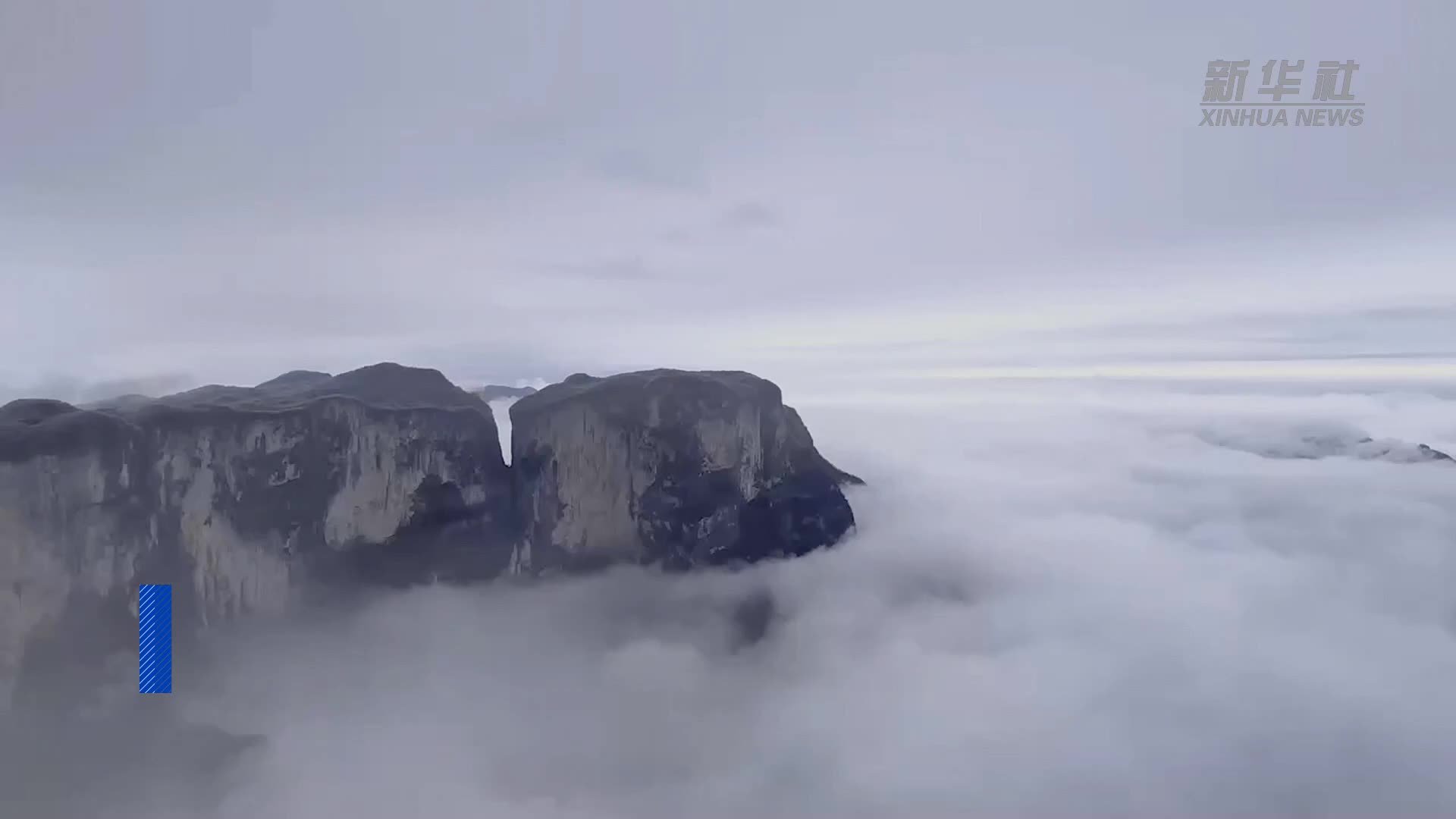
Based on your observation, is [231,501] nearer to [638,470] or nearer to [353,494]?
[353,494]

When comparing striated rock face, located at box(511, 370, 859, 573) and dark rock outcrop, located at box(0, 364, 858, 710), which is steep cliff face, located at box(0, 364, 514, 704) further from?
striated rock face, located at box(511, 370, 859, 573)

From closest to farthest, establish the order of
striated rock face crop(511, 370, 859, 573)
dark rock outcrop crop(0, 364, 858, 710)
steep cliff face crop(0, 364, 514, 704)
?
steep cliff face crop(0, 364, 514, 704) < dark rock outcrop crop(0, 364, 858, 710) < striated rock face crop(511, 370, 859, 573)

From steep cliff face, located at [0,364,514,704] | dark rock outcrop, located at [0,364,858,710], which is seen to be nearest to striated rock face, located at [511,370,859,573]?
dark rock outcrop, located at [0,364,858,710]

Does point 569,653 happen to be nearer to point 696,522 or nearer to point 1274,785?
point 696,522

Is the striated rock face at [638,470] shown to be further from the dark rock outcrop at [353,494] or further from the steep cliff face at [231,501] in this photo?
the steep cliff face at [231,501]

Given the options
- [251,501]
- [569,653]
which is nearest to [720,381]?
[569,653]

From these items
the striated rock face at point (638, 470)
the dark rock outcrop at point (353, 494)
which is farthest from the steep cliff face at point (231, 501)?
the striated rock face at point (638, 470)

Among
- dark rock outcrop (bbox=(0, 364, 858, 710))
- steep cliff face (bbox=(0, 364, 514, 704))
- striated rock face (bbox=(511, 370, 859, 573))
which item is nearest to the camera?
steep cliff face (bbox=(0, 364, 514, 704))
